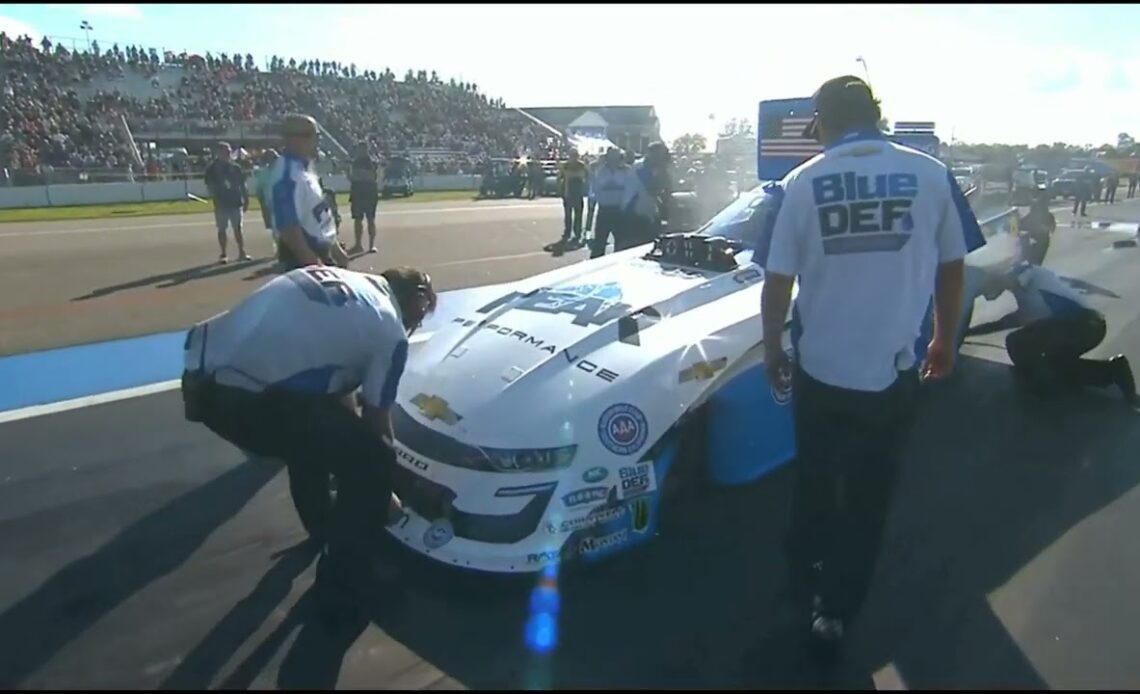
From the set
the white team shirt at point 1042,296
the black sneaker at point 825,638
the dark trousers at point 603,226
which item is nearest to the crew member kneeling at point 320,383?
the black sneaker at point 825,638

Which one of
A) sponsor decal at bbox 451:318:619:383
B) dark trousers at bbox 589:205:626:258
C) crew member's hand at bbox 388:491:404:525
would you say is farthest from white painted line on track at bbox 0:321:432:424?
dark trousers at bbox 589:205:626:258

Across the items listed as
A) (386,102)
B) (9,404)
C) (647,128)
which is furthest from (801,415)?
(647,128)

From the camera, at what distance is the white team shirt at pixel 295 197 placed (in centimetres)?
472

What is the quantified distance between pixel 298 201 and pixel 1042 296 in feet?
15.7

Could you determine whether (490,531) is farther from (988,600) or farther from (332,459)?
(988,600)

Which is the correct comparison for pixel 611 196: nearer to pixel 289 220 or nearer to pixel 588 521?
pixel 289 220

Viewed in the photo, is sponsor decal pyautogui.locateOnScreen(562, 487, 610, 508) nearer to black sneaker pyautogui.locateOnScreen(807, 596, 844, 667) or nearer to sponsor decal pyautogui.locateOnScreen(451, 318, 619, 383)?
sponsor decal pyautogui.locateOnScreen(451, 318, 619, 383)

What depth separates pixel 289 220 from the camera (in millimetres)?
4742

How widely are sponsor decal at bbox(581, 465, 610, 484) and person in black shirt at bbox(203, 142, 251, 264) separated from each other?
9.57 meters

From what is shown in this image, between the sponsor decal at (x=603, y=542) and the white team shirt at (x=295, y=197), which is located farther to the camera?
the white team shirt at (x=295, y=197)

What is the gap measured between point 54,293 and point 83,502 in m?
6.09

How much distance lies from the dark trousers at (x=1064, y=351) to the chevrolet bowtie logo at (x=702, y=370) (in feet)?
10.3

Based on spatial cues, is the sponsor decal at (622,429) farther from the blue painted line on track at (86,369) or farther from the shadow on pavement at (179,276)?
the shadow on pavement at (179,276)

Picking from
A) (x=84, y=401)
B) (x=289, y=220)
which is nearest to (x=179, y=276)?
(x=84, y=401)
